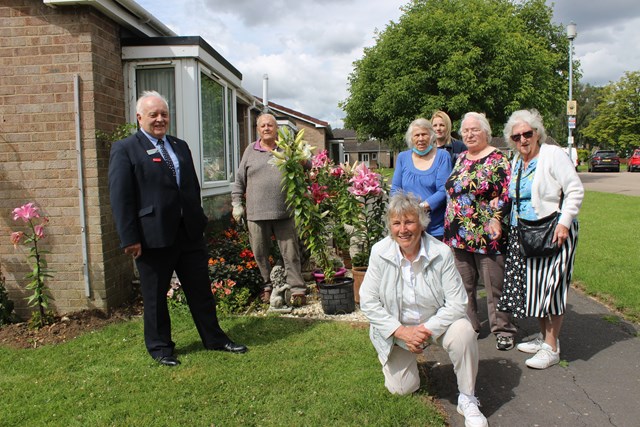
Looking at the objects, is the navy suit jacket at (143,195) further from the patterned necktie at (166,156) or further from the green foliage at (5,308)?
the green foliage at (5,308)

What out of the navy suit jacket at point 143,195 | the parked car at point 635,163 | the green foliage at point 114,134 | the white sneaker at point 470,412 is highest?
the parked car at point 635,163

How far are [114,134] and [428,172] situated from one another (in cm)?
311

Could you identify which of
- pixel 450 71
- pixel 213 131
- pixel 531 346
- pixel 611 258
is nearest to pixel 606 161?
pixel 450 71

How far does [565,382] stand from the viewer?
3.44m

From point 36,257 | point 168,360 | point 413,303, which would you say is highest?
point 36,257

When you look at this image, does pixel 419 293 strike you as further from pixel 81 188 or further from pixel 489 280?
pixel 81 188

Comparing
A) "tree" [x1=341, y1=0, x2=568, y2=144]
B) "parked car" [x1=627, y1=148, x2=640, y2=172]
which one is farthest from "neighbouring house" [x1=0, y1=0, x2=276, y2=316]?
"parked car" [x1=627, y1=148, x2=640, y2=172]

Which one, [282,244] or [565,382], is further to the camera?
[282,244]

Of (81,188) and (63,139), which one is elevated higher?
(63,139)

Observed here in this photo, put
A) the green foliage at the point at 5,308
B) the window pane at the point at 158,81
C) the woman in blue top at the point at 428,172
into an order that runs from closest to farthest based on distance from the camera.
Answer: the woman in blue top at the point at 428,172 < the green foliage at the point at 5,308 < the window pane at the point at 158,81

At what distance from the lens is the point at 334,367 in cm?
364

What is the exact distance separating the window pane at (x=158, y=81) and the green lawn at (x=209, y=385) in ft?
9.13

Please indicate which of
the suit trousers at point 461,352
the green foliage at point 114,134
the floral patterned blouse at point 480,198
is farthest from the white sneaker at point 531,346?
the green foliage at point 114,134

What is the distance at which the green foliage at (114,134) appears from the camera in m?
4.79
